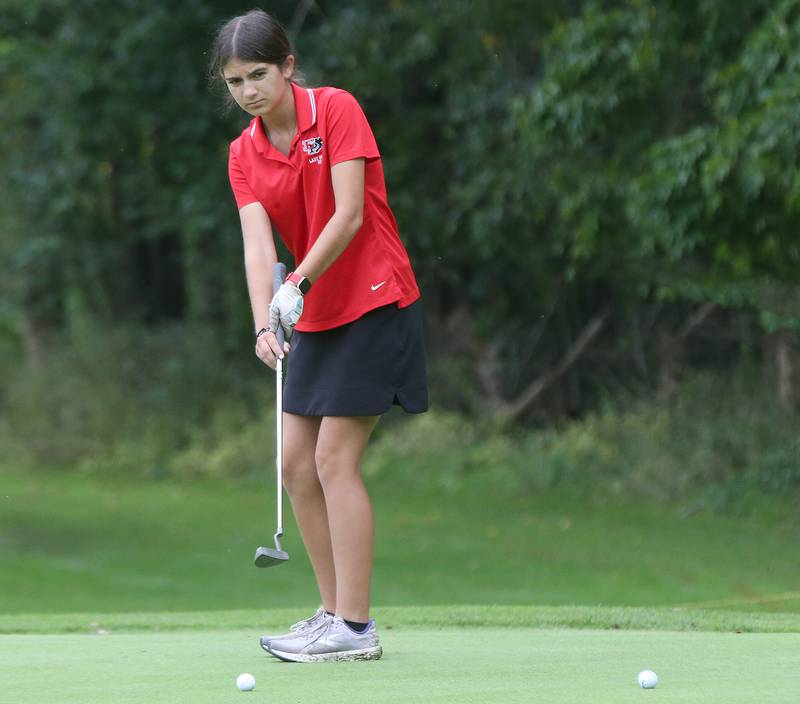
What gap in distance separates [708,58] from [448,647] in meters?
8.37

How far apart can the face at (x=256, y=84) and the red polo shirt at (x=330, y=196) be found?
88mm

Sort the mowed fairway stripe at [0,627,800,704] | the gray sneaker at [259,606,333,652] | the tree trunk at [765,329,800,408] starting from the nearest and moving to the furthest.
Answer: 1. the mowed fairway stripe at [0,627,800,704]
2. the gray sneaker at [259,606,333,652]
3. the tree trunk at [765,329,800,408]

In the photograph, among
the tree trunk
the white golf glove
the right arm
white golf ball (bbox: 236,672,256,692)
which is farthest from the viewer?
the tree trunk

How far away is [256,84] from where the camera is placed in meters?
4.64

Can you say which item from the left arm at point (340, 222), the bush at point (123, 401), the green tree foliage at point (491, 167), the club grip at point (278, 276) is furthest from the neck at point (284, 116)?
the bush at point (123, 401)

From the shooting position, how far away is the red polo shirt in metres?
4.67

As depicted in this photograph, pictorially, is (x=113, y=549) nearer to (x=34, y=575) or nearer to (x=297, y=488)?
(x=34, y=575)

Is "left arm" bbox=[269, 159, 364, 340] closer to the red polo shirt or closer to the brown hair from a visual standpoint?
the red polo shirt

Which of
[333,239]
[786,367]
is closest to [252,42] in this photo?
[333,239]

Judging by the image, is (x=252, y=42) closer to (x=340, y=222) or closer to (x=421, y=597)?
(x=340, y=222)

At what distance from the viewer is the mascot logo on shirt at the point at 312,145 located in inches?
184

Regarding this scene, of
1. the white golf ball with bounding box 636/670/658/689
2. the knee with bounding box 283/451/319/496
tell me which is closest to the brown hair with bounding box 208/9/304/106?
the knee with bounding box 283/451/319/496

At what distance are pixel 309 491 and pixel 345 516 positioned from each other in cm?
21

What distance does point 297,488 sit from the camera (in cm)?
489
